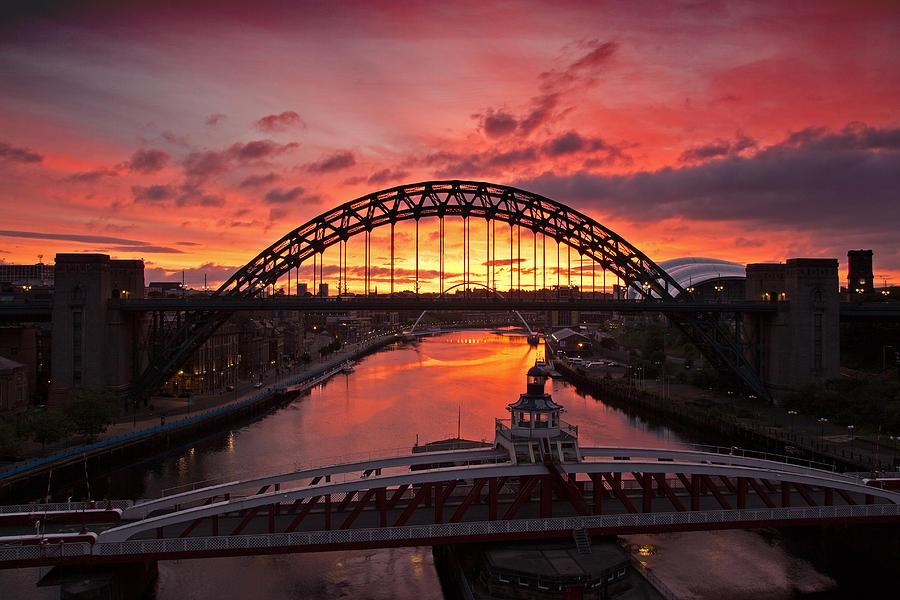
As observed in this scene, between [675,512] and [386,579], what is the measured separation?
8344 mm

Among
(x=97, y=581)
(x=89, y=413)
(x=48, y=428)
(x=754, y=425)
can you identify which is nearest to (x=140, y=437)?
(x=89, y=413)

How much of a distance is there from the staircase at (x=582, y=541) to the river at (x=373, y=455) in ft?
13.6

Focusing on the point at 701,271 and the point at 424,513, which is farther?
the point at 701,271

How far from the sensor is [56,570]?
1611 centimetres

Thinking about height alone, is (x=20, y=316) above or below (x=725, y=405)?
above

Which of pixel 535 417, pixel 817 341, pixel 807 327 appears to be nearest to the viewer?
pixel 535 417

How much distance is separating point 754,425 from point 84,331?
3930cm

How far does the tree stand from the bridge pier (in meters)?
17.7

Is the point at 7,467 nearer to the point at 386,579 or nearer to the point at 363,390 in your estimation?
the point at 386,579

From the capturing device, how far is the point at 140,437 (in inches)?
1371

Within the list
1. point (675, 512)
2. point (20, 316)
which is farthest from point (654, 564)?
point (20, 316)

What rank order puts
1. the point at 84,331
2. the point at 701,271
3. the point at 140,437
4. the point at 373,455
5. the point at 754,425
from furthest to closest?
1. the point at 701,271
2. the point at 84,331
3. the point at 754,425
4. the point at 140,437
5. the point at 373,455

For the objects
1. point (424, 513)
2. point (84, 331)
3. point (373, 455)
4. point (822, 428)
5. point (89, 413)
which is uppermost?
point (84, 331)

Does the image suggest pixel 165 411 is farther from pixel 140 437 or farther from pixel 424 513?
pixel 424 513
